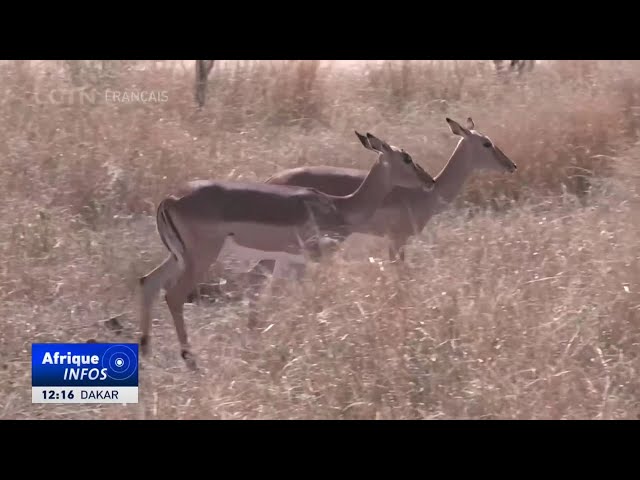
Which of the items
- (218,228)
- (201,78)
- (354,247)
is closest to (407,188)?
(354,247)

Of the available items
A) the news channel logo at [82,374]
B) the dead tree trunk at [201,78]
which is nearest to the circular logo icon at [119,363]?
the news channel logo at [82,374]

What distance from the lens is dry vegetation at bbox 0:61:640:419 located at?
4.92 meters

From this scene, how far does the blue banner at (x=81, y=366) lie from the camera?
15.6 feet

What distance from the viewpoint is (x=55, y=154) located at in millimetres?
8461

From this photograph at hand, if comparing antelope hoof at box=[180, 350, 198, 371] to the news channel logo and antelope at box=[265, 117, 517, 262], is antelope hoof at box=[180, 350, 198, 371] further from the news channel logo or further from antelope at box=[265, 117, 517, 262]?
antelope at box=[265, 117, 517, 262]

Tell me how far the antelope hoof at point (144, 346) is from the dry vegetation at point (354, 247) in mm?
84

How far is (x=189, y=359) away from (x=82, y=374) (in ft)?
2.32

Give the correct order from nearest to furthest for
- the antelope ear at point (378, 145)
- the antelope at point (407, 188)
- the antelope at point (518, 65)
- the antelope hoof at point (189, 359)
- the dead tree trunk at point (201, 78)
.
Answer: the antelope hoof at point (189, 359), the antelope ear at point (378, 145), the antelope at point (407, 188), the dead tree trunk at point (201, 78), the antelope at point (518, 65)

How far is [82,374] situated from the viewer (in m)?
4.76

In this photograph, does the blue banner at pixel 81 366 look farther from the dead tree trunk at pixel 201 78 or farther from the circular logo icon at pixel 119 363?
the dead tree trunk at pixel 201 78

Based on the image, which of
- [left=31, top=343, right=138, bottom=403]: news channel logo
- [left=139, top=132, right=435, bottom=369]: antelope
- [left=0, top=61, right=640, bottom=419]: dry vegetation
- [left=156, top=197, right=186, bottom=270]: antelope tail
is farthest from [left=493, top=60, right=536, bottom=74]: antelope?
[left=31, top=343, right=138, bottom=403]: news channel logo
